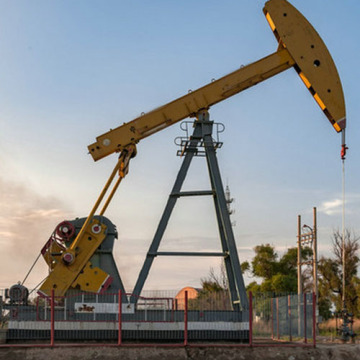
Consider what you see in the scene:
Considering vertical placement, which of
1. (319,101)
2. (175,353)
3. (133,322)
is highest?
(319,101)

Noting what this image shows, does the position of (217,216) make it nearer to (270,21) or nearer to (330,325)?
(270,21)

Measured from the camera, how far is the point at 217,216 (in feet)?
73.7

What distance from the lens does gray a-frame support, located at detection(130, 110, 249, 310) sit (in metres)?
20.9

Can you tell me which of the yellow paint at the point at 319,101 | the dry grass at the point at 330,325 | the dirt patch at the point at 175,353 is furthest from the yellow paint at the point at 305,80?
the dry grass at the point at 330,325

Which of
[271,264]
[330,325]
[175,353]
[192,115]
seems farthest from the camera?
[271,264]

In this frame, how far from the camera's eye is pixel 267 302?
2380 centimetres

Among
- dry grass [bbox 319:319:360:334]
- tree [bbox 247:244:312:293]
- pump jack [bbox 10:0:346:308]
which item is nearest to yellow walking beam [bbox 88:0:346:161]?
pump jack [bbox 10:0:346:308]

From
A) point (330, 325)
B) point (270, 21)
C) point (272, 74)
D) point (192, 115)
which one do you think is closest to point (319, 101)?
point (272, 74)

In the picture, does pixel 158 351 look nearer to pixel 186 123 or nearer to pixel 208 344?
pixel 208 344

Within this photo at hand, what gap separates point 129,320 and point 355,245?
2945cm

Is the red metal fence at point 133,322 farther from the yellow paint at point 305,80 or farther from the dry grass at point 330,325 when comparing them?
the dry grass at point 330,325

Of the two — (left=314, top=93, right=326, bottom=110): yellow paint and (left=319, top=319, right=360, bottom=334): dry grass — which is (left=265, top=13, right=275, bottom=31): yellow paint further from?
(left=319, top=319, right=360, bottom=334): dry grass

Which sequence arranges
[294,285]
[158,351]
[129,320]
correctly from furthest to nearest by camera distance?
[294,285], [129,320], [158,351]

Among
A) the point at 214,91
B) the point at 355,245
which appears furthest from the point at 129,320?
the point at 355,245
